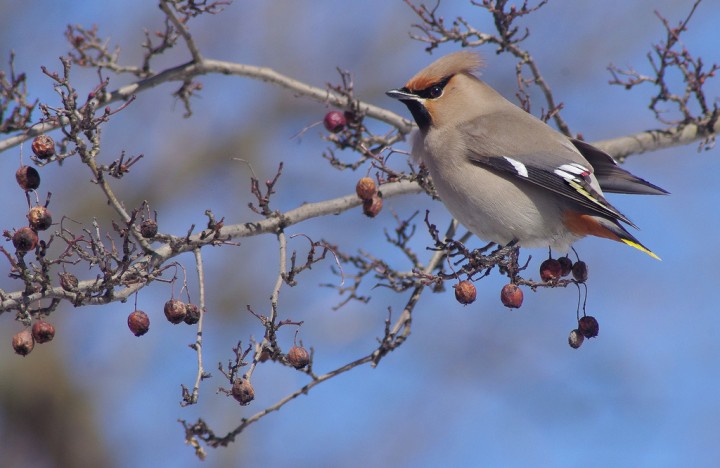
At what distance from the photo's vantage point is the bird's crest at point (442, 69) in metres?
4.85

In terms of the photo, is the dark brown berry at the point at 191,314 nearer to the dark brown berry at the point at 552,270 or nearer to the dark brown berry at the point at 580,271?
the dark brown berry at the point at 552,270

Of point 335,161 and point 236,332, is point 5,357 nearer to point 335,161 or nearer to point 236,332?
point 236,332

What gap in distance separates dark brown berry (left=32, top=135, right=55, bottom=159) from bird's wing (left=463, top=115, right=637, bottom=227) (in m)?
2.12

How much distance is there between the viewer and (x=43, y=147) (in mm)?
3145

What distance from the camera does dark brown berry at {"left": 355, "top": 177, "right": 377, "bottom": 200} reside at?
13.2 feet

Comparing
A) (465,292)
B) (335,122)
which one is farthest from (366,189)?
(465,292)

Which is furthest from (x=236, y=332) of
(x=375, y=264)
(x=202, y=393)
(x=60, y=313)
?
(x=375, y=264)

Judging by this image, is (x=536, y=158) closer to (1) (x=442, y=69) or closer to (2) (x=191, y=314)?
(1) (x=442, y=69)

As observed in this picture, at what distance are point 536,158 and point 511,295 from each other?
3.29ft

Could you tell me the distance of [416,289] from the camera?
418 centimetres

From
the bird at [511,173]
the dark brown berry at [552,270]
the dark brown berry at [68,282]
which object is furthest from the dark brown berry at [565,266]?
the dark brown berry at [68,282]

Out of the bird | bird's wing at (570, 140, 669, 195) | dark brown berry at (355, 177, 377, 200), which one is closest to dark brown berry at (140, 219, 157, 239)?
dark brown berry at (355, 177, 377, 200)

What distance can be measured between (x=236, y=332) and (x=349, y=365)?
21.2 feet

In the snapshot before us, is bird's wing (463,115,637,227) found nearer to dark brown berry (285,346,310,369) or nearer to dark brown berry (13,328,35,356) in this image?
dark brown berry (285,346,310,369)
